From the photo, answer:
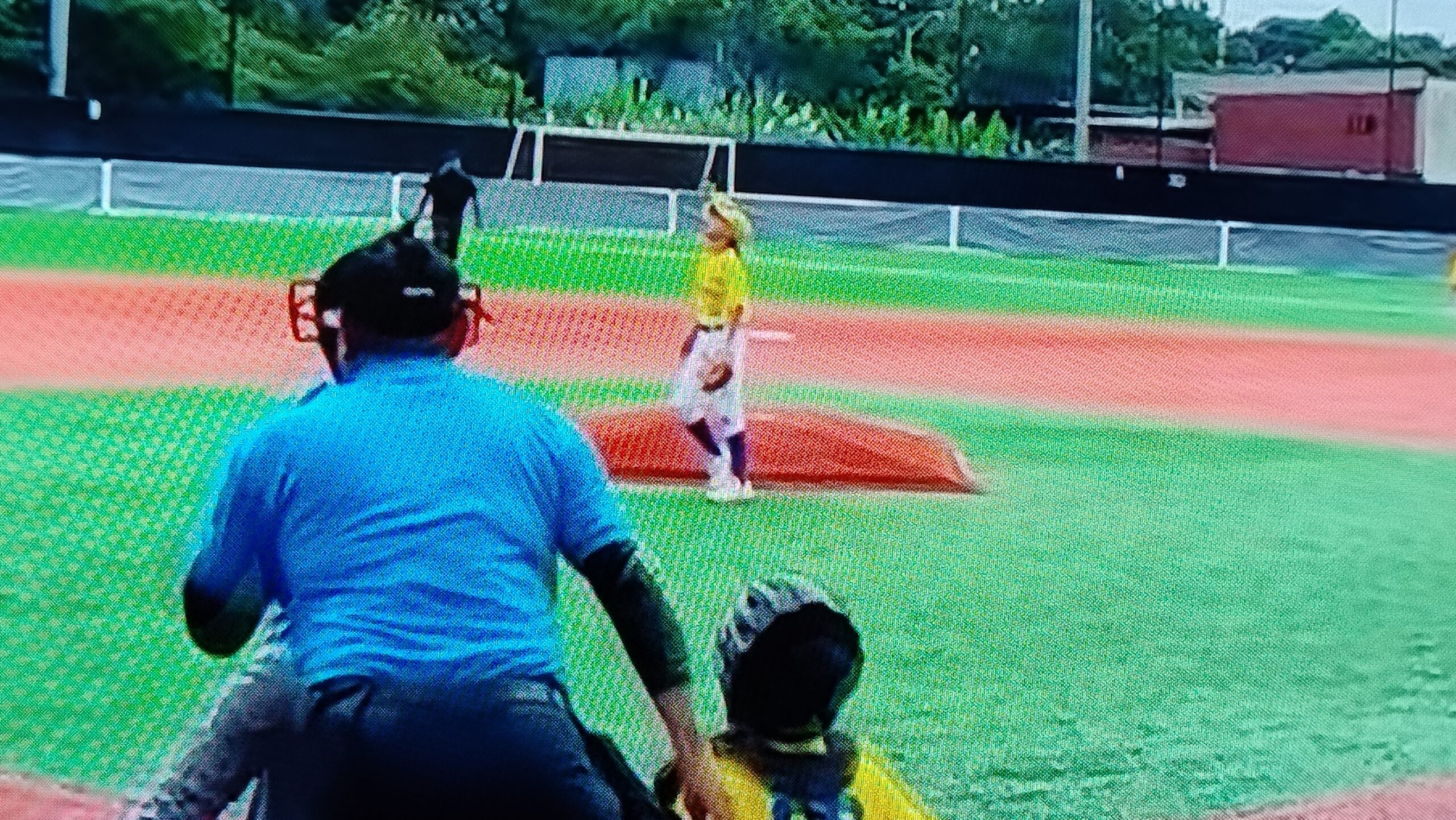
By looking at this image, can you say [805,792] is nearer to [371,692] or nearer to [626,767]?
[626,767]

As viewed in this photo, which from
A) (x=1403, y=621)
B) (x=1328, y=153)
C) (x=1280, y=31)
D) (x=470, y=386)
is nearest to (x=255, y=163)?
(x=1403, y=621)

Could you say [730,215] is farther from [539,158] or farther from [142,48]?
[142,48]

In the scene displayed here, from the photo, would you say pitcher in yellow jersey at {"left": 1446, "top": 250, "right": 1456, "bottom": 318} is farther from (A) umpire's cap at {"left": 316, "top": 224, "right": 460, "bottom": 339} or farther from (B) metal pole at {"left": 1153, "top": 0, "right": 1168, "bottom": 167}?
(A) umpire's cap at {"left": 316, "top": 224, "right": 460, "bottom": 339}

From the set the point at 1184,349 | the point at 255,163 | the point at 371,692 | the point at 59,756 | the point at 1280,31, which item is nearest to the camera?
the point at 371,692

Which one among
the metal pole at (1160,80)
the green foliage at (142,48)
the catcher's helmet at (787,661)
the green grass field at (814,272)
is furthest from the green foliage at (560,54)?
the catcher's helmet at (787,661)

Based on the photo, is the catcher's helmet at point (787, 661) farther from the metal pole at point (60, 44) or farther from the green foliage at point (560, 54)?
the metal pole at point (60, 44)
